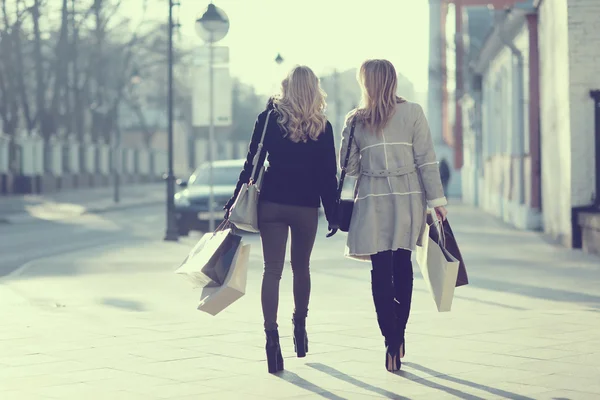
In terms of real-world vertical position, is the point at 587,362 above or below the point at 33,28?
below

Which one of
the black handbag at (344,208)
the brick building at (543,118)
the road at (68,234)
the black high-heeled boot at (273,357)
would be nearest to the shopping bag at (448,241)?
the black handbag at (344,208)

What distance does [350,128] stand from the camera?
7309mm

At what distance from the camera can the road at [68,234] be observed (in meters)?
20.1

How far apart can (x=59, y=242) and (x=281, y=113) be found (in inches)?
664

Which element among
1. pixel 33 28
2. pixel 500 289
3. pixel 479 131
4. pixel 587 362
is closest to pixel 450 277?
pixel 587 362

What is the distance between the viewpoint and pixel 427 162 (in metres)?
7.25

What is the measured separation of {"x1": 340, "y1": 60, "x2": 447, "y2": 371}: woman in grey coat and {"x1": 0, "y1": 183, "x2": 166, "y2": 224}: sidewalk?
2722cm

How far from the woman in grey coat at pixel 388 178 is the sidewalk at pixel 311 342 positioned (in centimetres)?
57

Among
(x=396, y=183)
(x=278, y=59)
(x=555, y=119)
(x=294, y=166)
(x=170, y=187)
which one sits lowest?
(x=396, y=183)

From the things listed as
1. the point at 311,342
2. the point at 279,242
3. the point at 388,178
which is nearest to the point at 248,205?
the point at 279,242

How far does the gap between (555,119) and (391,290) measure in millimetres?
13015

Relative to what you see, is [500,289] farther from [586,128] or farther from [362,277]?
[586,128]

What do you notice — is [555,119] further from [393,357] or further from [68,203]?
[68,203]

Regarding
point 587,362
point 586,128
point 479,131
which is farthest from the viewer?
point 479,131
